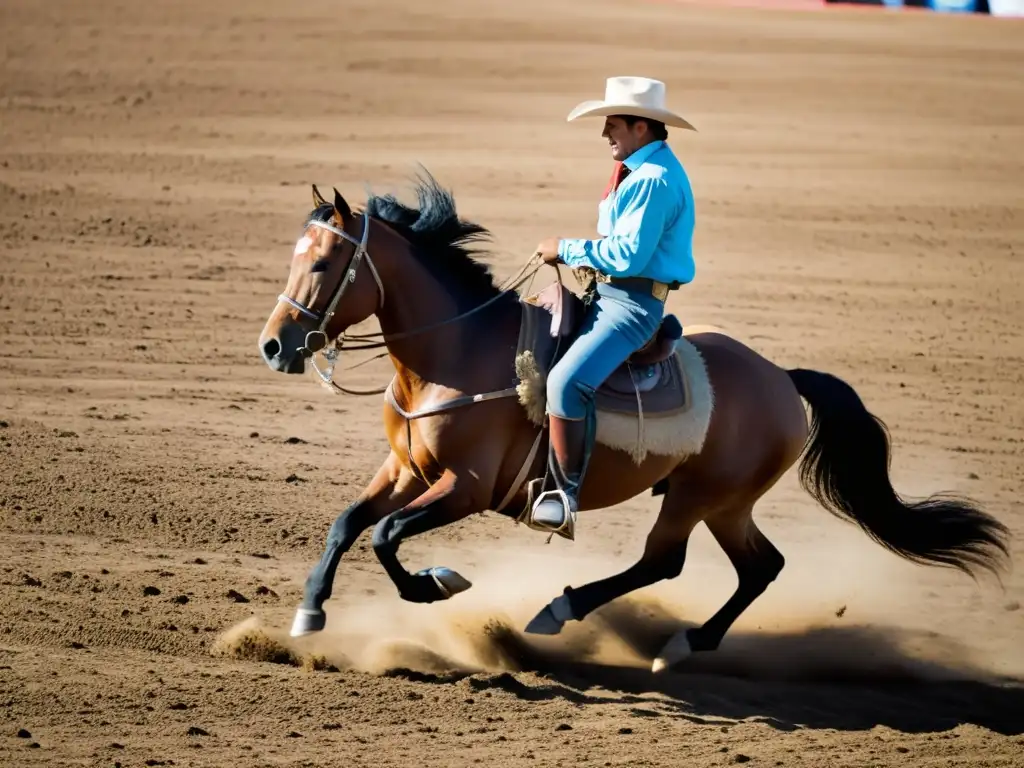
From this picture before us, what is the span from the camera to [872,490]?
24.8ft

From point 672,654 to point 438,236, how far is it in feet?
7.78

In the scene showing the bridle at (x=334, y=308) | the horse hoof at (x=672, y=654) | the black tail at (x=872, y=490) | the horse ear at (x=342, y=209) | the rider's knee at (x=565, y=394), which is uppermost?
the horse ear at (x=342, y=209)

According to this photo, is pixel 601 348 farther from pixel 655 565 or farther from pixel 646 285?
pixel 655 565

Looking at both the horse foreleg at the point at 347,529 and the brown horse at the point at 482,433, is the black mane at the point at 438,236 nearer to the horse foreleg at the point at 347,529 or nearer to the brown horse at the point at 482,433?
the brown horse at the point at 482,433

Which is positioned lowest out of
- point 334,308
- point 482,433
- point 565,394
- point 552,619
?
point 552,619

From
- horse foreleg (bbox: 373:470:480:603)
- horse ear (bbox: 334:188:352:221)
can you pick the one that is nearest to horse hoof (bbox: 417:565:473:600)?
horse foreleg (bbox: 373:470:480:603)

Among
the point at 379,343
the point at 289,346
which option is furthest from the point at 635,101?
the point at 289,346

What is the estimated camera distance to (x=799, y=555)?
893 centimetres

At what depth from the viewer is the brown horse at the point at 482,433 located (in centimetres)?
639

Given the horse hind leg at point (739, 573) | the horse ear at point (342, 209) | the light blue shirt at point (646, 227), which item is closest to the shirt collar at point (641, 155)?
the light blue shirt at point (646, 227)

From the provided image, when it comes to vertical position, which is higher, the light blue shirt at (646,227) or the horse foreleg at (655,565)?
the light blue shirt at (646,227)

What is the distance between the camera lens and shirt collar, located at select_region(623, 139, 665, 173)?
Answer: 6.49 m

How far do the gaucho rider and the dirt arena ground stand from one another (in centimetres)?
111

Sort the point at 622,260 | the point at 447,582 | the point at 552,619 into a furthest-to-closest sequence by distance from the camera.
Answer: the point at 552,619, the point at 447,582, the point at 622,260
